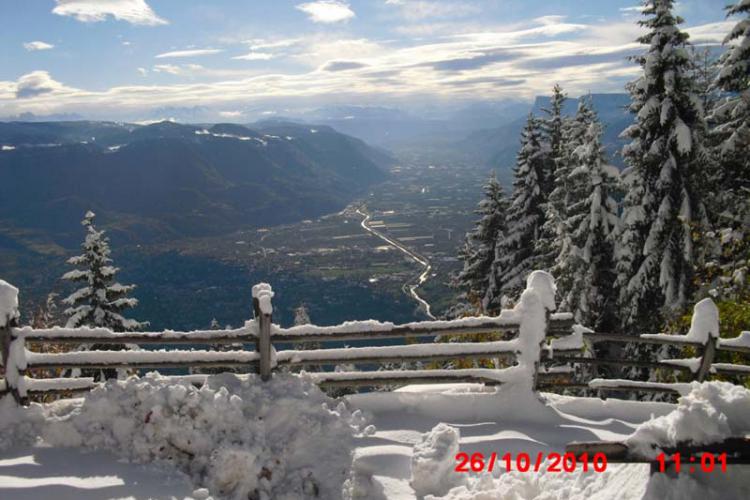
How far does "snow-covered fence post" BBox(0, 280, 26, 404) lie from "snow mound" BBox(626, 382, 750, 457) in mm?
7343

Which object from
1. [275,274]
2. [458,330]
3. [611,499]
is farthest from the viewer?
[275,274]

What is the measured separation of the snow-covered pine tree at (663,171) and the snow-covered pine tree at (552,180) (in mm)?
4406

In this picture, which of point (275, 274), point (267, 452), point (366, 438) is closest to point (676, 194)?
point (366, 438)

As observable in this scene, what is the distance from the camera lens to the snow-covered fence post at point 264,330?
6.84 meters

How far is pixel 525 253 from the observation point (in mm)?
29672

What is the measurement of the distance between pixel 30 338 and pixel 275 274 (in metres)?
160

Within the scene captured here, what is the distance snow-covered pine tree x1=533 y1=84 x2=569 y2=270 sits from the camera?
25.4 m

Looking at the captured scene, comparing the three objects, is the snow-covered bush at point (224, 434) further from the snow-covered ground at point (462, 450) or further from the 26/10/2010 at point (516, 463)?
the 26/10/2010 at point (516, 463)

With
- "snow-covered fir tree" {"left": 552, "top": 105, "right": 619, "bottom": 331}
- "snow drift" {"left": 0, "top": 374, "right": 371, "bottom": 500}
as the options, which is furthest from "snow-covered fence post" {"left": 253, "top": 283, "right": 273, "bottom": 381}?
"snow-covered fir tree" {"left": 552, "top": 105, "right": 619, "bottom": 331}

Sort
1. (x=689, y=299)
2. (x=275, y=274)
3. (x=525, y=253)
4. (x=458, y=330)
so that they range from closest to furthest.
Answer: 1. (x=458, y=330)
2. (x=689, y=299)
3. (x=525, y=253)
4. (x=275, y=274)

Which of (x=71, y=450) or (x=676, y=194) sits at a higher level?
(x=676, y=194)

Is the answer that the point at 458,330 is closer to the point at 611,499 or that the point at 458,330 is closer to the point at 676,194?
the point at 611,499

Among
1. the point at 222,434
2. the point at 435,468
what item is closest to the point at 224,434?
the point at 222,434

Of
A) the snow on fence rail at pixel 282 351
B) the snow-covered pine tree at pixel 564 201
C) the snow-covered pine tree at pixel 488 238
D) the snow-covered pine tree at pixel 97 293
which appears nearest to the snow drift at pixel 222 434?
the snow on fence rail at pixel 282 351
